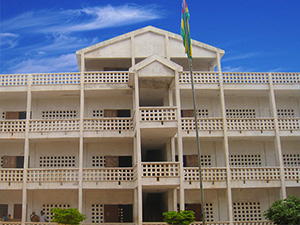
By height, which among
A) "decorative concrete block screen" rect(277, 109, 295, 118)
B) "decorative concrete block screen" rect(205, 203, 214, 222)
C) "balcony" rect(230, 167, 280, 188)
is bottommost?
"decorative concrete block screen" rect(205, 203, 214, 222)

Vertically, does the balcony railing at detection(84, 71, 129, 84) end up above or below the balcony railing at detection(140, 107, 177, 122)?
above

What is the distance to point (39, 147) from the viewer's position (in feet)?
73.3

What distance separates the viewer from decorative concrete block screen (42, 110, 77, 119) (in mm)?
22750

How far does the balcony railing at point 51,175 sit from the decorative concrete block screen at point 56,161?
1538 millimetres

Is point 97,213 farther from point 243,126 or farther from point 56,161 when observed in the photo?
point 243,126

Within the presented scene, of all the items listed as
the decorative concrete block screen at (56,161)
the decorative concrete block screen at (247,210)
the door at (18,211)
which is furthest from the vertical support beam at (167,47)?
the door at (18,211)

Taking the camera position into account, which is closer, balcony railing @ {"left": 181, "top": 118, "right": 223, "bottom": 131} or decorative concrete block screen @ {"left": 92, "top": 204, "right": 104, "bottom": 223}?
balcony railing @ {"left": 181, "top": 118, "right": 223, "bottom": 131}

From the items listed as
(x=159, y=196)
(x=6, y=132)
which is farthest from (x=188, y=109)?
(x=6, y=132)

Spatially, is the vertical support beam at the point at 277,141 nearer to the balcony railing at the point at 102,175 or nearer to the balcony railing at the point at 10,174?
the balcony railing at the point at 102,175

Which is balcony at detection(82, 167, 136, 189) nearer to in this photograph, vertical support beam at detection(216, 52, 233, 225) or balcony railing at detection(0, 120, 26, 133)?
balcony railing at detection(0, 120, 26, 133)

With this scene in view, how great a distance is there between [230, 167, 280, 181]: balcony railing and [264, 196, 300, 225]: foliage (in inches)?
130

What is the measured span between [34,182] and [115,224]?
5024 millimetres

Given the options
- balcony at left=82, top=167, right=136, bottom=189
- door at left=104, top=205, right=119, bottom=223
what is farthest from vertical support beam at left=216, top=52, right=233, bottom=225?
door at left=104, top=205, right=119, bottom=223

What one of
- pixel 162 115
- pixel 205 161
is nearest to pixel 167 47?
pixel 162 115
